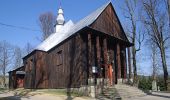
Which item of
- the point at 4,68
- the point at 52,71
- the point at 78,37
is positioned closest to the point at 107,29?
the point at 78,37

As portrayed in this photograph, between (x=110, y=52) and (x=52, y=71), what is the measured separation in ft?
21.9

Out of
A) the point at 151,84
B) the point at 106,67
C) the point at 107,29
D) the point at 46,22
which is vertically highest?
the point at 46,22

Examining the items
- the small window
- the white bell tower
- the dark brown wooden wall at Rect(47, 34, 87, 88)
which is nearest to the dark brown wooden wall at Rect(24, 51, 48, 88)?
the dark brown wooden wall at Rect(47, 34, 87, 88)

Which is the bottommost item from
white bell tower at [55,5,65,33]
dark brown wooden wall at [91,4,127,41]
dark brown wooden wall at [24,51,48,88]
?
dark brown wooden wall at [24,51,48,88]

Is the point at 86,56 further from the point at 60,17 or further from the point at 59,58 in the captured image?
the point at 60,17

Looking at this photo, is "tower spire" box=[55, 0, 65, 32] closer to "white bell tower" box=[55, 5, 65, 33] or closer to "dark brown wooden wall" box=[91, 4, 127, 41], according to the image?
"white bell tower" box=[55, 5, 65, 33]

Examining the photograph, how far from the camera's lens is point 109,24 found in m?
28.0

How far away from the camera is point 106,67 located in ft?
83.6

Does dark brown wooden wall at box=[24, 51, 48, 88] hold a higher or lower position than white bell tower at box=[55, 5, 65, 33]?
lower

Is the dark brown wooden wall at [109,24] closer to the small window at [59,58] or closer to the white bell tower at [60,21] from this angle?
the small window at [59,58]

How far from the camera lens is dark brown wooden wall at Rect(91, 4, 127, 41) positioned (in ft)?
86.4

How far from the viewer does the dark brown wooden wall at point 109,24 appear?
26.3m

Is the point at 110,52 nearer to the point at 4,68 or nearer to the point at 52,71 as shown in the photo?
the point at 52,71

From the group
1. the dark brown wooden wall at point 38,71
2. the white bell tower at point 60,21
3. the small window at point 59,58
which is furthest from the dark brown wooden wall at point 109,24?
the white bell tower at point 60,21
